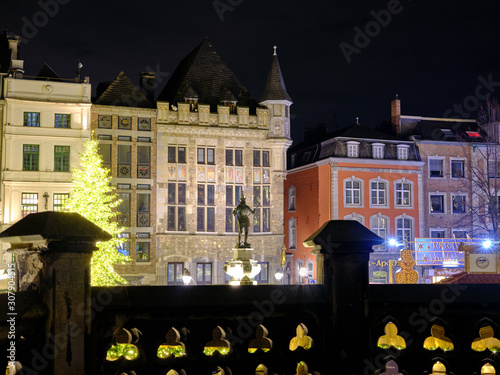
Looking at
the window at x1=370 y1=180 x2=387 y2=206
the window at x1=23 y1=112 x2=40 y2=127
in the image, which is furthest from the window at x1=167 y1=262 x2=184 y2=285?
the window at x1=370 y1=180 x2=387 y2=206

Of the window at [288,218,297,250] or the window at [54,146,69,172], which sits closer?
the window at [54,146,69,172]

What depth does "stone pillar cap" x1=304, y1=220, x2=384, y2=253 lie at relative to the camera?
15.7 ft

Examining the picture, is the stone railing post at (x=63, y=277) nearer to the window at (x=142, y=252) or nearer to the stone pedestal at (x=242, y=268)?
the stone pedestal at (x=242, y=268)

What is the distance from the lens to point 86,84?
34469 mm

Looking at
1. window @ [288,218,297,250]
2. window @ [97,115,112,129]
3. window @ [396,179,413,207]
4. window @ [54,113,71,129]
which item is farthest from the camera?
window @ [288,218,297,250]

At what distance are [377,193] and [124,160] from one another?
16.5 metres

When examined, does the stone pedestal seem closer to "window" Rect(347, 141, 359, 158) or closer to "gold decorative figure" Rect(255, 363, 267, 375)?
"gold decorative figure" Rect(255, 363, 267, 375)

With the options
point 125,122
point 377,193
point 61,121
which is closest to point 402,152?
point 377,193

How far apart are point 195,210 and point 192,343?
32164 millimetres

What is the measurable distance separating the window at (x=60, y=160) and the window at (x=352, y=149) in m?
17.6

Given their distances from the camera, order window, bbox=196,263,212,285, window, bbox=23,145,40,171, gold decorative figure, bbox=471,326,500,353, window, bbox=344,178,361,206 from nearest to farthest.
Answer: gold decorative figure, bbox=471,326,500,353 → window, bbox=23,145,40,171 → window, bbox=196,263,212,285 → window, bbox=344,178,361,206

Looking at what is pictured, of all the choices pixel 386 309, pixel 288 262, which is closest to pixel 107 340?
pixel 386 309

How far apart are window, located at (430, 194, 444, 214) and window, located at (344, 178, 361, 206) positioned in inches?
211

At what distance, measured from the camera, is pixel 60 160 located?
3381 cm
